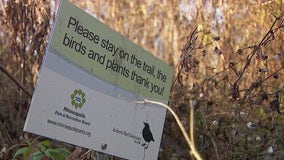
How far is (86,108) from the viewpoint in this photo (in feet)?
8.06

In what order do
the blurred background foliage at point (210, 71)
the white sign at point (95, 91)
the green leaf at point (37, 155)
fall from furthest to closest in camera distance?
1. the blurred background foliage at point (210, 71)
2. the green leaf at point (37, 155)
3. the white sign at point (95, 91)

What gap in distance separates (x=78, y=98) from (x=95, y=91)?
0.14 meters

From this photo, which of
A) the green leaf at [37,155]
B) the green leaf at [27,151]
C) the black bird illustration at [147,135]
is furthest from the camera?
the green leaf at [27,151]

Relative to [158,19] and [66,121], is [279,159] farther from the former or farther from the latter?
[158,19]

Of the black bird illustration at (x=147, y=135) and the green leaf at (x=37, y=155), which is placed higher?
the black bird illustration at (x=147, y=135)

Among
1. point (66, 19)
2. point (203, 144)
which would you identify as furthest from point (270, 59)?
point (66, 19)

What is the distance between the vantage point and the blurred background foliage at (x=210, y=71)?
411 centimetres

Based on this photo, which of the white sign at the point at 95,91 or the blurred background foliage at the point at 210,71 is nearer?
the white sign at the point at 95,91

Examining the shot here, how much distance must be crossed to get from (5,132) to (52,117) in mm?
2474

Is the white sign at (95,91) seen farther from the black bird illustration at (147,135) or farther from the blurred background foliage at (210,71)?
the blurred background foliage at (210,71)

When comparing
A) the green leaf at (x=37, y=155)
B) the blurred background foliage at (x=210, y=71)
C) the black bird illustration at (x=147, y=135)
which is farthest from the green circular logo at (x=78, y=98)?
the blurred background foliage at (x=210, y=71)

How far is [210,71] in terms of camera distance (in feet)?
16.2

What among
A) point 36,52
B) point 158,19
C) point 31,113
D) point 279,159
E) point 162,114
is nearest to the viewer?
point 31,113

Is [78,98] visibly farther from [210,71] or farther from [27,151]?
[210,71]
